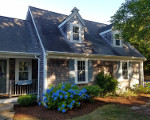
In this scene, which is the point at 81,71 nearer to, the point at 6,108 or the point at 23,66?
the point at 23,66

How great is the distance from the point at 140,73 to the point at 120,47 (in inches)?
120

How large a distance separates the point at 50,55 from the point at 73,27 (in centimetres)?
308

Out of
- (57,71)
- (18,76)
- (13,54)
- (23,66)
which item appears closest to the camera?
(13,54)

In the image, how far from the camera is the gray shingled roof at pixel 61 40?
27.2 feet

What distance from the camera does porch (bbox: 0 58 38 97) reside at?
8477mm

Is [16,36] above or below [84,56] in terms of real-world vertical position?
above

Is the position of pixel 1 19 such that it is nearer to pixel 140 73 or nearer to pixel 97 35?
pixel 97 35

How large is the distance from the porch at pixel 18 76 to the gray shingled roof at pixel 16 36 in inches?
49.4

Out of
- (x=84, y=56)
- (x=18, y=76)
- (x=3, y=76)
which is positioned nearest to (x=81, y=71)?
(x=84, y=56)

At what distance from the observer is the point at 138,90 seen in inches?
439

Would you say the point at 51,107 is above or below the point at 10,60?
below

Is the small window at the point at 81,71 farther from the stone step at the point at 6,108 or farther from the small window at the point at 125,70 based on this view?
the stone step at the point at 6,108

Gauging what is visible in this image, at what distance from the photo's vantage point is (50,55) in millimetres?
7668

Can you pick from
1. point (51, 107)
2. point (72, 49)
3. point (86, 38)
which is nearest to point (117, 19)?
point (86, 38)
